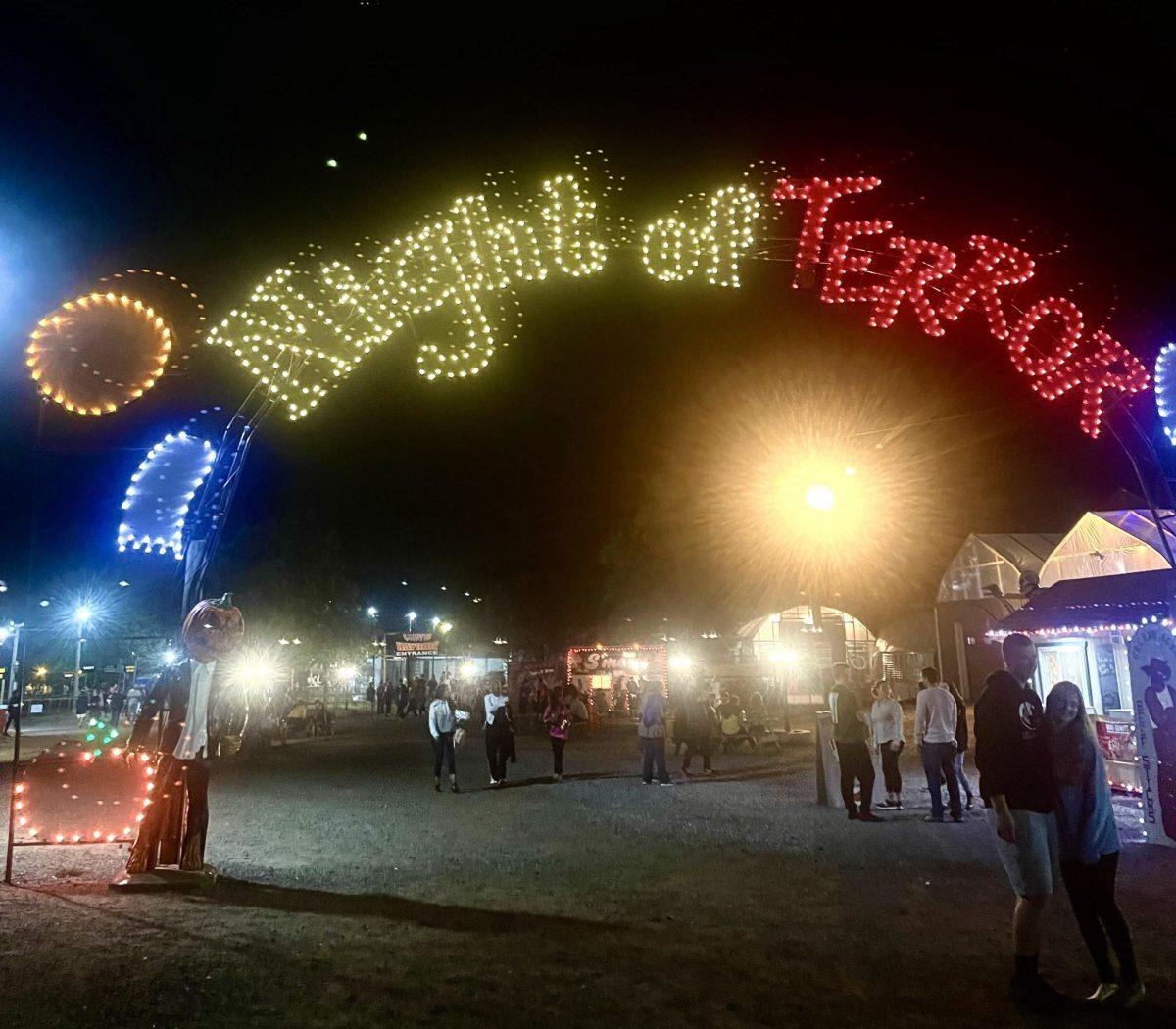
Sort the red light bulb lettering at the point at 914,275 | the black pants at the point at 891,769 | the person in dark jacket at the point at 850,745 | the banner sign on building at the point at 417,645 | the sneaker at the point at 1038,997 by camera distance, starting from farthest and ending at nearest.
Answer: the banner sign on building at the point at 417,645
the black pants at the point at 891,769
the person in dark jacket at the point at 850,745
the red light bulb lettering at the point at 914,275
the sneaker at the point at 1038,997

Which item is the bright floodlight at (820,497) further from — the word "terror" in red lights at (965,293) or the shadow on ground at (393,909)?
the shadow on ground at (393,909)

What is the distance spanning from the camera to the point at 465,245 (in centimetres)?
715

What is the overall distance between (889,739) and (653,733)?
140 inches

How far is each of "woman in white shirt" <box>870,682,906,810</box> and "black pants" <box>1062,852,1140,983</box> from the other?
6.39 metres

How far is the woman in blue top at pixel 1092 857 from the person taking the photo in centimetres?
421

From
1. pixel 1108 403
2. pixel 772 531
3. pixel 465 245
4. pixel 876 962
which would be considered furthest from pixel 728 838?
pixel 772 531

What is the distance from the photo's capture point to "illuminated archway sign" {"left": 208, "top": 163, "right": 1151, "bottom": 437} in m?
6.93

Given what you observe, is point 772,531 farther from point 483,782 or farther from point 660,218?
point 660,218

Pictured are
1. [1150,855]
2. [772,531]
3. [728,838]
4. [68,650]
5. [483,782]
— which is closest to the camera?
[1150,855]

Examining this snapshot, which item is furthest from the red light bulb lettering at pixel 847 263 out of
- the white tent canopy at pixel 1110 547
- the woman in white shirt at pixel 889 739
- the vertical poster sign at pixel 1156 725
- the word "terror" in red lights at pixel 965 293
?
the white tent canopy at pixel 1110 547

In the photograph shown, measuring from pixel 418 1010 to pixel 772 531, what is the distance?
2646 cm

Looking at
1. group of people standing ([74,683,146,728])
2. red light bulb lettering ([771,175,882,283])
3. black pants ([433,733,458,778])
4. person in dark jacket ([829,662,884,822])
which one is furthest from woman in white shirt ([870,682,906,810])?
group of people standing ([74,683,146,728])

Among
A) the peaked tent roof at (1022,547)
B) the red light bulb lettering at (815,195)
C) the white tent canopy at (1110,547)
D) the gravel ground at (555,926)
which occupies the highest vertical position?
the red light bulb lettering at (815,195)

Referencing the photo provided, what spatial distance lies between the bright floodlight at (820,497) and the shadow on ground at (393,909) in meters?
6.99
